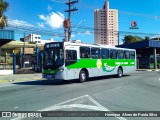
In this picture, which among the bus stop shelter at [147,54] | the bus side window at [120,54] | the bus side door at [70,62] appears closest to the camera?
the bus side door at [70,62]

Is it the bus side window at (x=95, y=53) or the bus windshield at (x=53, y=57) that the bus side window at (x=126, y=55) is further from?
the bus windshield at (x=53, y=57)

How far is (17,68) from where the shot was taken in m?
31.9

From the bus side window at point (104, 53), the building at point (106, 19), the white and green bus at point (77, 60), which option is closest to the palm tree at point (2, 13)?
the white and green bus at point (77, 60)

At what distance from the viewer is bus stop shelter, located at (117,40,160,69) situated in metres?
46.3

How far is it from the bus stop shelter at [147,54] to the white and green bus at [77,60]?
24156mm

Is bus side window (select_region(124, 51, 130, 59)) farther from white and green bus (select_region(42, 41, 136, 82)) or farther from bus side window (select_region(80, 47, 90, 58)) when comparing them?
bus side window (select_region(80, 47, 90, 58))

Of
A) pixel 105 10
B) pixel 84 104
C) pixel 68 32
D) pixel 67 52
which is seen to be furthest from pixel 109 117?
pixel 105 10

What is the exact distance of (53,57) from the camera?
1808 cm

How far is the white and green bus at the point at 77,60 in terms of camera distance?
17.6m

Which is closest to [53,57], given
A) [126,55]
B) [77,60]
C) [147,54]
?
[77,60]

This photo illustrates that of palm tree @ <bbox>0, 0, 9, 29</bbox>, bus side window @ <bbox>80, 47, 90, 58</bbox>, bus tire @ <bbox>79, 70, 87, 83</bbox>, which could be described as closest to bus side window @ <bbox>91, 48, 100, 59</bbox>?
bus side window @ <bbox>80, 47, 90, 58</bbox>

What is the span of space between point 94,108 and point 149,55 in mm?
47155

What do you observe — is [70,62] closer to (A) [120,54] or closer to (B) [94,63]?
(B) [94,63]

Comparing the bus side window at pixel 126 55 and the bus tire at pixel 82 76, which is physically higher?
the bus side window at pixel 126 55
